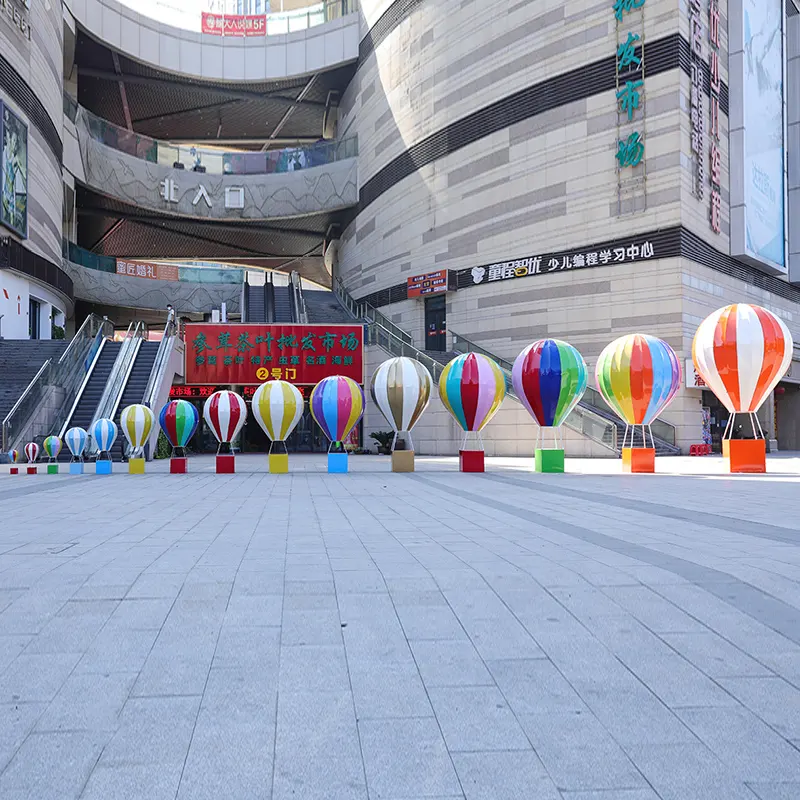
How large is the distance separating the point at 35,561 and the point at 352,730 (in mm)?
3807

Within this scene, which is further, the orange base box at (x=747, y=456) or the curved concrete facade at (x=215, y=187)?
the curved concrete facade at (x=215, y=187)

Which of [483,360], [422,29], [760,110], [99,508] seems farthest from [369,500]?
[422,29]

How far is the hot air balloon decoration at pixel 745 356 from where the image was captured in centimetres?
1503

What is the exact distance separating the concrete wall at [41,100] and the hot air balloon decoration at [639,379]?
2513 centimetres

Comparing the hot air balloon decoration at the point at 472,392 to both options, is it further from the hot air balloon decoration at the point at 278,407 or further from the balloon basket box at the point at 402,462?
the hot air balloon decoration at the point at 278,407

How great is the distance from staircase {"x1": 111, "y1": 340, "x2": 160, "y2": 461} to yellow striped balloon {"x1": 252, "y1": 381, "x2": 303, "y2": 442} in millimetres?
7193

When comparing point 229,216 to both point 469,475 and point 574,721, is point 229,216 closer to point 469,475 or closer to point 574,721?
point 469,475

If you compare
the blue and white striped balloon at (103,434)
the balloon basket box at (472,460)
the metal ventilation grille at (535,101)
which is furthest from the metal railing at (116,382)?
the metal ventilation grille at (535,101)

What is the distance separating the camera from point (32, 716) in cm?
302

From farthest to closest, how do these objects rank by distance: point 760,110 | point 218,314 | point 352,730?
point 218,314, point 760,110, point 352,730

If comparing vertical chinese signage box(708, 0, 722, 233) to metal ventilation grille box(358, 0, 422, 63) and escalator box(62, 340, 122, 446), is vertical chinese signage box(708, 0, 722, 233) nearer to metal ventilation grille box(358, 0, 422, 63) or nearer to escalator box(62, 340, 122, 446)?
metal ventilation grille box(358, 0, 422, 63)

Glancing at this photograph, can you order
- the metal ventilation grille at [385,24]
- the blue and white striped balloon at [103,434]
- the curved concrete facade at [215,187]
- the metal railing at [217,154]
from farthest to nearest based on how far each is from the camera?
the metal railing at [217,154]
the curved concrete facade at [215,187]
the metal ventilation grille at [385,24]
the blue and white striped balloon at [103,434]

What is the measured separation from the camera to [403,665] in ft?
11.6

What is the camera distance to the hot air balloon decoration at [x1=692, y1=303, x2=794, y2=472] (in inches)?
592
